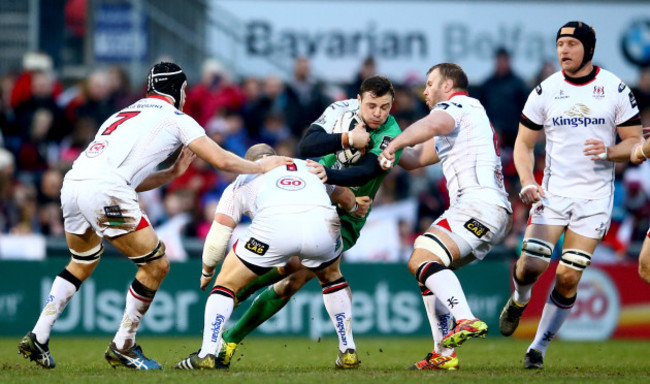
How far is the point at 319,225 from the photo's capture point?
9.20 meters

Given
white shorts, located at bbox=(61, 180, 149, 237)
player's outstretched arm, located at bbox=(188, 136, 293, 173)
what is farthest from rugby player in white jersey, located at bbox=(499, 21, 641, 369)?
white shorts, located at bbox=(61, 180, 149, 237)

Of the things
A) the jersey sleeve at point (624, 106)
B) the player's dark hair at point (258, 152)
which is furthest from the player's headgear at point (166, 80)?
the jersey sleeve at point (624, 106)

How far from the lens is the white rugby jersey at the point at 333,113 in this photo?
1002 centimetres

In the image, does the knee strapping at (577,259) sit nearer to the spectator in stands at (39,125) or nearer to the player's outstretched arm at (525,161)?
the player's outstretched arm at (525,161)

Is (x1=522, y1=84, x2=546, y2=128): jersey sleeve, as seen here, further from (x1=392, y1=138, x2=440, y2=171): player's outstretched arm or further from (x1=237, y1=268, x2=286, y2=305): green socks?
(x1=237, y1=268, x2=286, y2=305): green socks

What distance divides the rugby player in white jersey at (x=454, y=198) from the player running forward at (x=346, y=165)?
386mm

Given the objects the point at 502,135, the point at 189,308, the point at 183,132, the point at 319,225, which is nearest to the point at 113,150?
the point at 183,132

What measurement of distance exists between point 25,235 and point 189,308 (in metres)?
2.86

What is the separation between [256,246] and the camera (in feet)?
29.9

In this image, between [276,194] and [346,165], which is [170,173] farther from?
[346,165]

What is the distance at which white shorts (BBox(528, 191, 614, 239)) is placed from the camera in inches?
390

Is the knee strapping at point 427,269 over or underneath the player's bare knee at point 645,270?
underneath

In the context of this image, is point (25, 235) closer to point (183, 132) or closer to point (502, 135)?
point (183, 132)

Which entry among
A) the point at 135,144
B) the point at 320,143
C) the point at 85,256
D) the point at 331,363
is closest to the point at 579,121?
the point at 320,143
